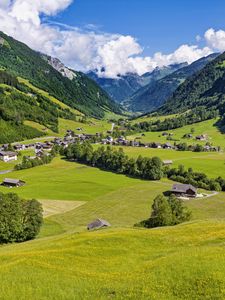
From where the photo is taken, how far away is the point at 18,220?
98.8 metres

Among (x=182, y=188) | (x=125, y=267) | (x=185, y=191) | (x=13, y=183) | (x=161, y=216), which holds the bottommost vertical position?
(x=13, y=183)

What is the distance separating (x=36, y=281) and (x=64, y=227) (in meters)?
74.0

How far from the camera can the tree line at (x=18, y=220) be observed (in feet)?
314

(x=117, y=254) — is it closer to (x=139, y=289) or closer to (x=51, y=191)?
(x=139, y=289)

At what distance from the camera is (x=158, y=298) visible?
111ft

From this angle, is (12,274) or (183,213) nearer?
(12,274)

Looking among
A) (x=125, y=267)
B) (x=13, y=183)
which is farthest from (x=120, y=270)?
(x=13, y=183)

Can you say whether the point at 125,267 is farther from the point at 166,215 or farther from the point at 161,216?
the point at 166,215

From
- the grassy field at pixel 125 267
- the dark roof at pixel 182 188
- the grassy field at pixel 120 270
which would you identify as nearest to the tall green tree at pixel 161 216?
the grassy field at pixel 125 267

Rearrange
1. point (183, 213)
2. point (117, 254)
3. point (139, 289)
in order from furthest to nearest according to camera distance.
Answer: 1. point (183, 213)
2. point (117, 254)
3. point (139, 289)

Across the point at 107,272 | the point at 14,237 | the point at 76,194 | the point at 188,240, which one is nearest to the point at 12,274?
the point at 107,272

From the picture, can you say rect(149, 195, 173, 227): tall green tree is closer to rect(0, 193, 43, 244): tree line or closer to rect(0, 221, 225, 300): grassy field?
rect(0, 193, 43, 244): tree line

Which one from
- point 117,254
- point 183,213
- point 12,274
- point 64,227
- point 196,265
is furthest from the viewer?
point 64,227

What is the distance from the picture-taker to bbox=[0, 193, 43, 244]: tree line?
314 ft
